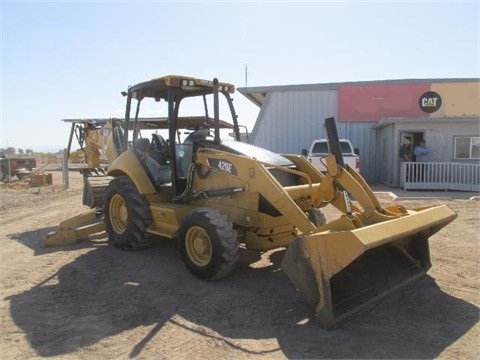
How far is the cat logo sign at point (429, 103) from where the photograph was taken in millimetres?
20094

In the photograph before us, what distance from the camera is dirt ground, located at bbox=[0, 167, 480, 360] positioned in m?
3.91

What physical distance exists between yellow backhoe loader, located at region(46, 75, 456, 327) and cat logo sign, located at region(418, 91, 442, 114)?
15.1 metres

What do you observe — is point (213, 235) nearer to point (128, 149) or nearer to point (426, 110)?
point (128, 149)

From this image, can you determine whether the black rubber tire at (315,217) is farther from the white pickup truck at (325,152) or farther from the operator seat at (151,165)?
the white pickup truck at (325,152)

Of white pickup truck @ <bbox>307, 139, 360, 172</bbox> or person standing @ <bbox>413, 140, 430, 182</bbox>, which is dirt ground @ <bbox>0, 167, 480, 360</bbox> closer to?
white pickup truck @ <bbox>307, 139, 360, 172</bbox>

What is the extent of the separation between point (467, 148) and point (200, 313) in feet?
51.6

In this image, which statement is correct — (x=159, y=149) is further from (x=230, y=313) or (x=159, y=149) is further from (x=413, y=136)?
(x=413, y=136)

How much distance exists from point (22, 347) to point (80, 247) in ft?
12.1

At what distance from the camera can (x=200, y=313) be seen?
15.4 feet

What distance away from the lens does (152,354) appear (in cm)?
385

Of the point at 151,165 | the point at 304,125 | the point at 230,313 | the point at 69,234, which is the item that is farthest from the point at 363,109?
the point at 230,313

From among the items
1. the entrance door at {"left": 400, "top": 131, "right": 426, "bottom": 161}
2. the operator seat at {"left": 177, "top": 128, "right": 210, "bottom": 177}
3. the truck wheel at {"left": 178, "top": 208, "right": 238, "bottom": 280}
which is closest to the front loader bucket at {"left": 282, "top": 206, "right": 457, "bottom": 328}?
the truck wheel at {"left": 178, "top": 208, "right": 238, "bottom": 280}

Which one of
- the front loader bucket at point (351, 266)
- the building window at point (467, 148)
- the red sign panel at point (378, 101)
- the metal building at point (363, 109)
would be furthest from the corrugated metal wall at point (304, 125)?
the front loader bucket at point (351, 266)

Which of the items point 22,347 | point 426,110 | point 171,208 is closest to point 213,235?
point 171,208
